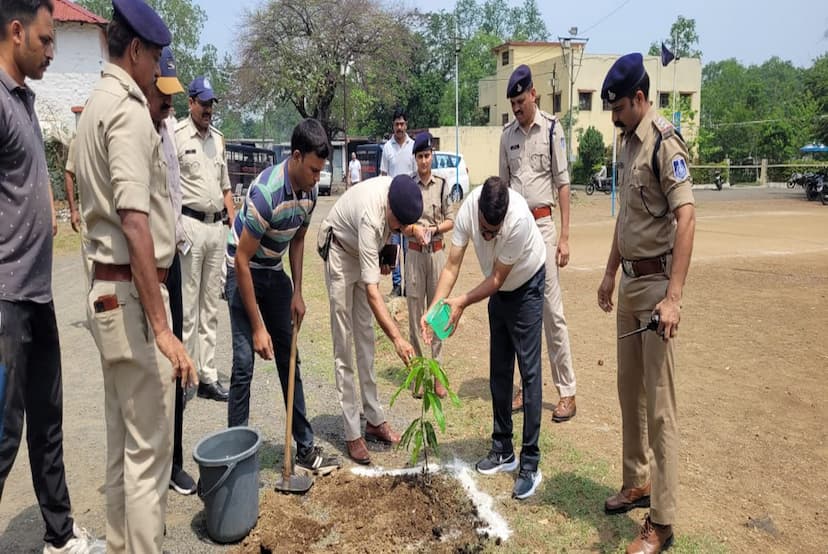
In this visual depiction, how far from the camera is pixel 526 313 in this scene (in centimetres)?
374

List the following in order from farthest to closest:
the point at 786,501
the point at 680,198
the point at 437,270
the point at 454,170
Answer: the point at 454,170
the point at 437,270
the point at 786,501
the point at 680,198

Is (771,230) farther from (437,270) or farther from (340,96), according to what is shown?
(340,96)

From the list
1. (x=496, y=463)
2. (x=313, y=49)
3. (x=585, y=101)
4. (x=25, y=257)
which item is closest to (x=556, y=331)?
(x=496, y=463)

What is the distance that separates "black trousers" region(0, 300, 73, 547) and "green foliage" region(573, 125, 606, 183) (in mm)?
35947

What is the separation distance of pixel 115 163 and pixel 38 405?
4.43ft

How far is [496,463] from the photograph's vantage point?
3.98m

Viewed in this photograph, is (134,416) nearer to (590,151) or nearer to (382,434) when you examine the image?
(382,434)

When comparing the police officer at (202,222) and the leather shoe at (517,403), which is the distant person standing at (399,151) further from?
the leather shoe at (517,403)

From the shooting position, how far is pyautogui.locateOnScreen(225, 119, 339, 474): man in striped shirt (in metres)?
A: 3.48

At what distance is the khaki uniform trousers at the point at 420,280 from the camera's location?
5523mm

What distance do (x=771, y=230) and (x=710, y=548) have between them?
45.7ft

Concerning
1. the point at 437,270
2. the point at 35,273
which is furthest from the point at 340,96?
the point at 35,273

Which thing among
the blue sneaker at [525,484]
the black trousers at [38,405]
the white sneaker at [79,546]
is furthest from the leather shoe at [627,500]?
the black trousers at [38,405]

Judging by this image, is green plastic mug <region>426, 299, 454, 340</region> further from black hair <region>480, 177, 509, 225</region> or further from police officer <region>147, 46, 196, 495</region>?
police officer <region>147, 46, 196, 495</region>
